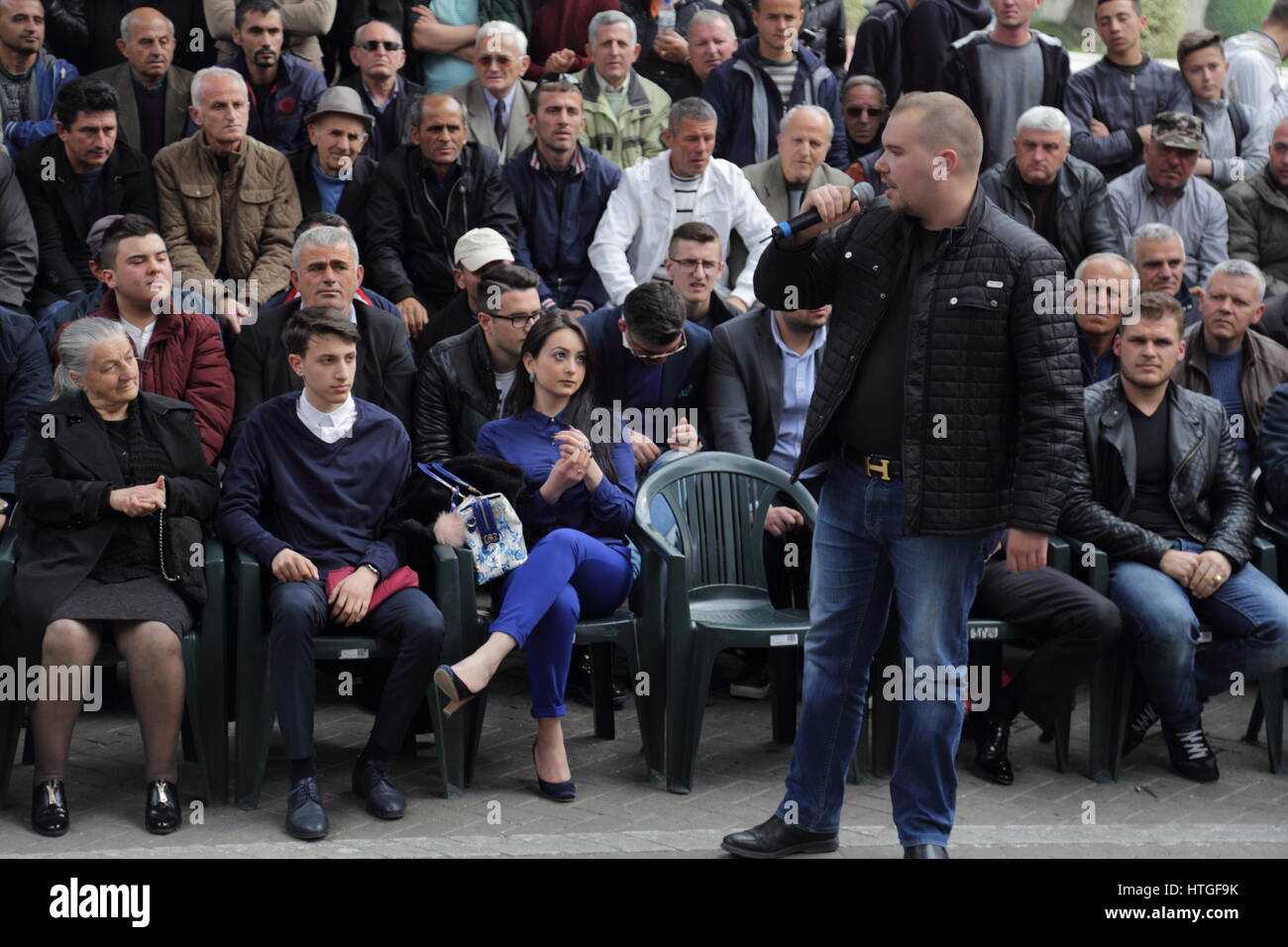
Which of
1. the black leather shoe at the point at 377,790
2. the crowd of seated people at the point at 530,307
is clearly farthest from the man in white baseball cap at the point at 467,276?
the black leather shoe at the point at 377,790

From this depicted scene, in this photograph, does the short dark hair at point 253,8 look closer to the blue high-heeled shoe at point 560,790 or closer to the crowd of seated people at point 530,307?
the crowd of seated people at point 530,307

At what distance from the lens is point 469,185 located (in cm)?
822

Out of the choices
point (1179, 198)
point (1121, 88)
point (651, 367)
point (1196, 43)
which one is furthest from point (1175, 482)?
point (1196, 43)

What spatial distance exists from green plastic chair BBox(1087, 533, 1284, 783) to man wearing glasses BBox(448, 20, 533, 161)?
13.8 ft

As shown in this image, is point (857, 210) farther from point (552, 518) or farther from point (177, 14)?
point (177, 14)

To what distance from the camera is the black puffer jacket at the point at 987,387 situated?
438cm

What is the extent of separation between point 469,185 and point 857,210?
13.1 feet

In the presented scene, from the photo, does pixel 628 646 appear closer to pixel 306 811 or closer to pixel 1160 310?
pixel 306 811

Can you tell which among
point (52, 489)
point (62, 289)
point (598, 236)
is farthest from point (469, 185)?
point (52, 489)

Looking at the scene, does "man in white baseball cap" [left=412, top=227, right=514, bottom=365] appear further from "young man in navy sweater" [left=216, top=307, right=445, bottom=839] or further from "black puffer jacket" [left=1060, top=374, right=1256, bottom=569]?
"black puffer jacket" [left=1060, top=374, right=1256, bottom=569]

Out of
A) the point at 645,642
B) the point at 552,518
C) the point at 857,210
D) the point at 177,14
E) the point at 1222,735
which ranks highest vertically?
the point at 177,14

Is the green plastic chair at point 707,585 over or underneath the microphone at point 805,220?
underneath

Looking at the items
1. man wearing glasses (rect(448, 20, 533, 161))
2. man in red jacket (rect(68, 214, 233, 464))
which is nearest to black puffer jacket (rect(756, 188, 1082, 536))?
man in red jacket (rect(68, 214, 233, 464))

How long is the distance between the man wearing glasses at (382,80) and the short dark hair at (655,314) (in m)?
2.84
